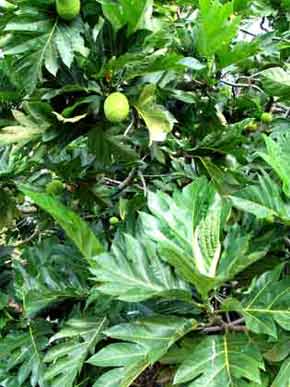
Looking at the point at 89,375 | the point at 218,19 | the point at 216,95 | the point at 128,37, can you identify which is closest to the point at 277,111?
the point at 216,95

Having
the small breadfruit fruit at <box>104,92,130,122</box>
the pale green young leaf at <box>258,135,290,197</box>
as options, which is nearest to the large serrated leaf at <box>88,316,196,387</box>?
the pale green young leaf at <box>258,135,290,197</box>

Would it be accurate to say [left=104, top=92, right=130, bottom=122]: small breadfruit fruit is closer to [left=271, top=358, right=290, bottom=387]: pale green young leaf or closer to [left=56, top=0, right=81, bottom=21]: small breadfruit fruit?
[left=56, top=0, right=81, bottom=21]: small breadfruit fruit

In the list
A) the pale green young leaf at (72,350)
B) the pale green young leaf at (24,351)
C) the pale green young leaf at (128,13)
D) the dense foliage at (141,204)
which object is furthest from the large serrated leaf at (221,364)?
the pale green young leaf at (128,13)

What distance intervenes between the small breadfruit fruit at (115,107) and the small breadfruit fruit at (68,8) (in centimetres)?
16

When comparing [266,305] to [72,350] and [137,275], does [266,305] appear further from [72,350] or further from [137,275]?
[72,350]

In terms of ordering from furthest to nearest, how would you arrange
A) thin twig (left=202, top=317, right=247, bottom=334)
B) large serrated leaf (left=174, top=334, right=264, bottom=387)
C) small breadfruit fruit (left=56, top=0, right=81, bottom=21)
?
small breadfruit fruit (left=56, top=0, right=81, bottom=21), thin twig (left=202, top=317, right=247, bottom=334), large serrated leaf (left=174, top=334, right=264, bottom=387)

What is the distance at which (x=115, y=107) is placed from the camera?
3.42 feet

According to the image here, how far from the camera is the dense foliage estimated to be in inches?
34.5

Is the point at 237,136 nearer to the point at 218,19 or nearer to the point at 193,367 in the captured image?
the point at 218,19

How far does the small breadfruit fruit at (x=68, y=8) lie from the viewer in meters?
1.04

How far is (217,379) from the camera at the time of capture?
0.83 m

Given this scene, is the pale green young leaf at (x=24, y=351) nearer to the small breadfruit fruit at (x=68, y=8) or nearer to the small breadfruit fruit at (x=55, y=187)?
the small breadfruit fruit at (x=55, y=187)

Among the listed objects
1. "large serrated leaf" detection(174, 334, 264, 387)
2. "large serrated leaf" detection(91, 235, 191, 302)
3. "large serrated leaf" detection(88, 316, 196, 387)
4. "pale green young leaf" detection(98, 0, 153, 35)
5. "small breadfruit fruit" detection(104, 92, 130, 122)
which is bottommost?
"large serrated leaf" detection(174, 334, 264, 387)

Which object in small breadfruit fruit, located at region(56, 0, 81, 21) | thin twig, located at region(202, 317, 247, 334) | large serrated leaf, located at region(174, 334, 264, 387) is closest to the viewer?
large serrated leaf, located at region(174, 334, 264, 387)
